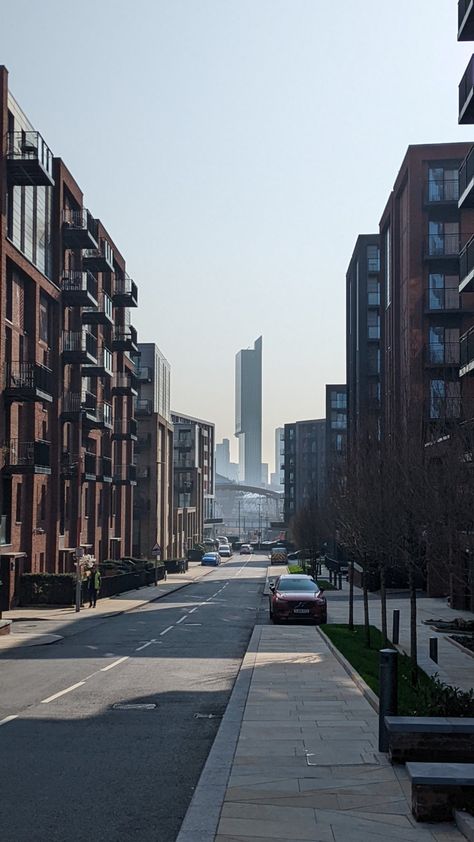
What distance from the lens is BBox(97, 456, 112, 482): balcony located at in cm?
5913

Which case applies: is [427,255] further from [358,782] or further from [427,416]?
[358,782]

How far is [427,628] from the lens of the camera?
98.5 feet

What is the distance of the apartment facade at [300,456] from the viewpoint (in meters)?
171

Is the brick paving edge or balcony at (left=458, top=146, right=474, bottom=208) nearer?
the brick paving edge

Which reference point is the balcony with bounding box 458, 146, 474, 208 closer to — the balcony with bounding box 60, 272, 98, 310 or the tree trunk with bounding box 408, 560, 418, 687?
the tree trunk with bounding box 408, 560, 418, 687

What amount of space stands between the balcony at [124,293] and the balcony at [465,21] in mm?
42289

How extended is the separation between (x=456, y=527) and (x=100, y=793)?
916 cm

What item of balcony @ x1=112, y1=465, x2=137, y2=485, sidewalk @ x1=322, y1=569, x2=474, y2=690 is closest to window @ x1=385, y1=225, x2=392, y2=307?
sidewalk @ x1=322, y1=569, x2=474, y2=690

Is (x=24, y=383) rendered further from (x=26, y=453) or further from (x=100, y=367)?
(x=100, y=367)

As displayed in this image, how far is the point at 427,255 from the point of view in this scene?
50.7 metres

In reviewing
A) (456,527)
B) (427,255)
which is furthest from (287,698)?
(427,255)

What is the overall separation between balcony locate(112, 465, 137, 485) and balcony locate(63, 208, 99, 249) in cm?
1936

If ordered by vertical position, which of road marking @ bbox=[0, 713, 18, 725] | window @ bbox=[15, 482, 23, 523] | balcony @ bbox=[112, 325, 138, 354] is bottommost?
road marking @ bbox=[0, 713, 18, 725]

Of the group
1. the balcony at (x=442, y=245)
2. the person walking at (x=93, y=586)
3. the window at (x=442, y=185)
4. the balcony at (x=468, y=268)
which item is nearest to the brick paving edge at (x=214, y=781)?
the balcony at (x=468, y=268)
